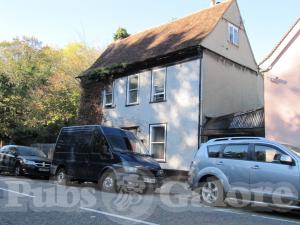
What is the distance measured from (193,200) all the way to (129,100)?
38.7ft

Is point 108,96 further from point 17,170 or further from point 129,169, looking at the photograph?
point 129,169

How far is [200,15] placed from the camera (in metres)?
23.9

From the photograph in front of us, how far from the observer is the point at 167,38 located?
23.4 meters

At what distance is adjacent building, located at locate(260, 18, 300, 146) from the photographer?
52.5 feet

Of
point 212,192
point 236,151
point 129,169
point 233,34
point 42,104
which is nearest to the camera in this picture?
point 236,151

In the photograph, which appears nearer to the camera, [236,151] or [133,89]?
[236,151]

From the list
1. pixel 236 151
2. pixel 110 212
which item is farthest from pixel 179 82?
pixel 110 212

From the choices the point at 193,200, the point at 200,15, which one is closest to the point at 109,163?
the point at 193,200

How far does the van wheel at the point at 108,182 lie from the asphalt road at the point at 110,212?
3.27ft

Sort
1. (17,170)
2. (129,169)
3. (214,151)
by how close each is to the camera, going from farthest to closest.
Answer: (17,170) → (129,169) → (214,151)

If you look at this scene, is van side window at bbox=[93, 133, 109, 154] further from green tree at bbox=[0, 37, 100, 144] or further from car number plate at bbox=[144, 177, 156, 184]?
green tree at bbox=[0, 37, 100, 144]

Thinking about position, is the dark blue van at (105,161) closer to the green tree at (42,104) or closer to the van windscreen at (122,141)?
the van windscreen at (122,141)

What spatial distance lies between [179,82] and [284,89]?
18.5 ft

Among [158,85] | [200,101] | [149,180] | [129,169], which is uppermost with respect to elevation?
[158,85]
